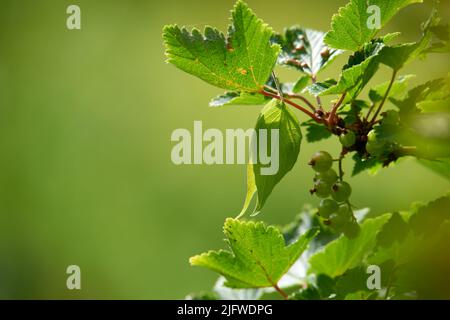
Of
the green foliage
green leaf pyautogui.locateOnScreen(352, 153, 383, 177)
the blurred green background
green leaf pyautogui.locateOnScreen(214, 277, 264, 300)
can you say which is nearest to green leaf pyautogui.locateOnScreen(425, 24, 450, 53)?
the green foliage

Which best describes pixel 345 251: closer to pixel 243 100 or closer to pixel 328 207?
pixel 328 207

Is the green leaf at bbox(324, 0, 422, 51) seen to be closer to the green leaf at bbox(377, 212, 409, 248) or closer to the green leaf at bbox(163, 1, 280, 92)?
the green leaf at bbox(163, 1, 280, 92)

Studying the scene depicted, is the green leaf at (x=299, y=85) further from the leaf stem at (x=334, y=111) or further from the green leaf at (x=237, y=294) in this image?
the green leaf at (x=237, y=294)

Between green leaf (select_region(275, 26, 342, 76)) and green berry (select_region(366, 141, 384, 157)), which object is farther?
green leaf (select_region(275, 26, 342, 76))

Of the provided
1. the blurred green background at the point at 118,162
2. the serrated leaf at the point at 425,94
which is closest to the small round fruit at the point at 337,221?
the serrated leaf at the point at 425,94

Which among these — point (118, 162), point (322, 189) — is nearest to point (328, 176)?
point (322, 189)
